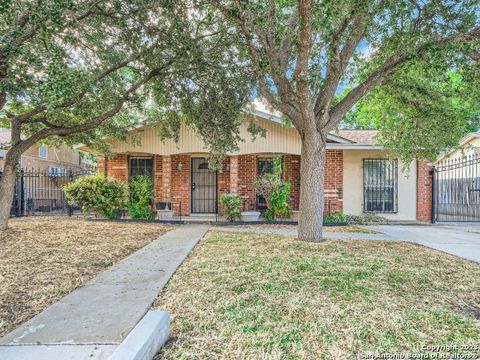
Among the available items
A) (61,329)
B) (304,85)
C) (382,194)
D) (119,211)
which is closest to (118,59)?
(304,85)

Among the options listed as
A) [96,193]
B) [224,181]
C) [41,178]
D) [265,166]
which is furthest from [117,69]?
[41,178]

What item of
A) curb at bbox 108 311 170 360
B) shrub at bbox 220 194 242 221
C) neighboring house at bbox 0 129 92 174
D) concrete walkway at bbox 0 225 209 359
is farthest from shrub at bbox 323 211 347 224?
neighboring house at bbox 0 129 92 174

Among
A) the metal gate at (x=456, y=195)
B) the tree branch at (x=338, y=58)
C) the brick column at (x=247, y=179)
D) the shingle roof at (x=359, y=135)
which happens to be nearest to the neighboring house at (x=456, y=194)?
the metal gate at (x=456, y=195)

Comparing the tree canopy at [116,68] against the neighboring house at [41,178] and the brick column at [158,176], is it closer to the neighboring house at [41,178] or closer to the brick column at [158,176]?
the brick column at [158,176]

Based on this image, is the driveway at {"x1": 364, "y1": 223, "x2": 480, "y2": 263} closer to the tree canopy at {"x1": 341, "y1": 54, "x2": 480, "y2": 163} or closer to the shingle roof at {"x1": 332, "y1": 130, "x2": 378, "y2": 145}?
the tree canopy at {"x1": 341, "y1": 54, "x2": 480, "y2": 163}

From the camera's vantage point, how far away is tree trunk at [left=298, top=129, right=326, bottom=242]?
686 cm

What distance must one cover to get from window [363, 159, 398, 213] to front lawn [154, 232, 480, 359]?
6.98m

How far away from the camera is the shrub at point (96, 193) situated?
1066cm

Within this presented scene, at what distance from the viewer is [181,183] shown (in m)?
13.1

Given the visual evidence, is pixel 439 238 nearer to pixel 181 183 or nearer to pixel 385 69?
pixel 385 69

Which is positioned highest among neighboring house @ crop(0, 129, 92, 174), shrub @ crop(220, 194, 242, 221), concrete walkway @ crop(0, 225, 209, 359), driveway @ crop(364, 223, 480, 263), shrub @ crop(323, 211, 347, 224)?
neighboring house @ crop(0, 129, 92, 174)

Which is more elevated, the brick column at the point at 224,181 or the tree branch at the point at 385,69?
the tree branch at the point at 385,69

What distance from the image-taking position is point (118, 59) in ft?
26.0

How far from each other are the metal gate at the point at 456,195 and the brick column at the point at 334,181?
3.64 meters
